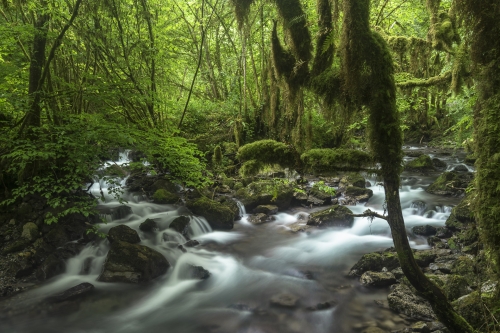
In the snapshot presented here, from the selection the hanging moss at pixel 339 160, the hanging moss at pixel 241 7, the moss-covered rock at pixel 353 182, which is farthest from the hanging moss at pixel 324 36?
the moss-covered rock at pixel 353 182

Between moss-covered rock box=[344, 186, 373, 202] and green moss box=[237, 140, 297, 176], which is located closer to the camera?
green moss box=[237, 140, 297, 176]

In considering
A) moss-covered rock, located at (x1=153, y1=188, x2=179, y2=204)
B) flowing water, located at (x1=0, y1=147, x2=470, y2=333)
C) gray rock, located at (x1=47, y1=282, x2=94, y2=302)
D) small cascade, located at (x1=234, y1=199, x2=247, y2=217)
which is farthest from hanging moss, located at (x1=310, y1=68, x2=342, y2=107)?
moss-covered rock, located at (x1=153, y1=188, x2=179, y2=204)

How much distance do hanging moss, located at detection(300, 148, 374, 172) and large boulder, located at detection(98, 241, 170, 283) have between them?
5375 mm

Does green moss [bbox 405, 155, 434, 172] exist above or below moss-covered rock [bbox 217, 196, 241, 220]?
above

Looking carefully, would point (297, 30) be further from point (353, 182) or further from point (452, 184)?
point (452, 184)

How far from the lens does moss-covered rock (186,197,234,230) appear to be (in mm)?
10102

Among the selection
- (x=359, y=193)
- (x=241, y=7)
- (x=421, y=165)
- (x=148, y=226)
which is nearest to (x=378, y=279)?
(x=241, y=7)

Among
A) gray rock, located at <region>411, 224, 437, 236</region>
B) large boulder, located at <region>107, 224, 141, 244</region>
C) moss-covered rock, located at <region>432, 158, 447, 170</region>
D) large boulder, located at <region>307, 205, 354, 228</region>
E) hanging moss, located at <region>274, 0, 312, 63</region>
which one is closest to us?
hanging moss, located at <region>274, 0, 312, 63</region>

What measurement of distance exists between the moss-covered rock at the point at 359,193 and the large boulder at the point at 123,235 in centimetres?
843

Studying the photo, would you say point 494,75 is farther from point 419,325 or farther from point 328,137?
point 328,137

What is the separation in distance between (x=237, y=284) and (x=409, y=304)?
3.79m

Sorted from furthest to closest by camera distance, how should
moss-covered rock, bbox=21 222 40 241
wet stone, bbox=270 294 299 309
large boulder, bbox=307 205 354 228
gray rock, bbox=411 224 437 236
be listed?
large boulder, bbox=307 205 354 228
gray rock, bbox=411 224 437 236
moss-covered rock, bbox=21 222 40 241
wet stone, bbox=270 294 299 309

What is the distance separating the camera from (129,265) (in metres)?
7.07

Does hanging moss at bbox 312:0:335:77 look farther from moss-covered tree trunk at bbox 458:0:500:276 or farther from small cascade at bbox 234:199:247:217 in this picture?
Answer: small cascade at bbox 234:199:247:217
